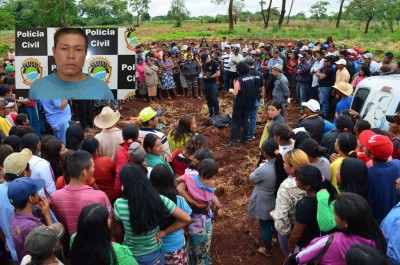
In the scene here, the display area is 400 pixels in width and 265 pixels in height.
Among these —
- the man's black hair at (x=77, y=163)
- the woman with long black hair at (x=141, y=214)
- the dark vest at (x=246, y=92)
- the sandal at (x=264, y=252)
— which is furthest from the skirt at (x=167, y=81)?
the woman with long black hair at (x=141, y=214)

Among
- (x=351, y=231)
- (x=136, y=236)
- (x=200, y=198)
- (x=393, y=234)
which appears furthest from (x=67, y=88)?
(x=393, y=234)

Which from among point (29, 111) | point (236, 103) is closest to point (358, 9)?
point (236, 103)

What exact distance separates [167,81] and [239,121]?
5.51m

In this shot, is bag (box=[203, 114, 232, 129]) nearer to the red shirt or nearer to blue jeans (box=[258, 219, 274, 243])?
blue jeans (box=[258, 219, 274, 243])

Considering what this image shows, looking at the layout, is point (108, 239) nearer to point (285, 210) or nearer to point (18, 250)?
point (18, 250)

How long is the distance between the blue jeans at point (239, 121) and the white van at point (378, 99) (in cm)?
263

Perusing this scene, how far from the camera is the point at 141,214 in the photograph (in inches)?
116

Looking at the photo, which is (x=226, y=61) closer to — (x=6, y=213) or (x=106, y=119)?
(x=106, y=119)

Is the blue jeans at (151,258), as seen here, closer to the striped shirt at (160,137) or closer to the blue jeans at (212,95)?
the striped shirt at (160,137)

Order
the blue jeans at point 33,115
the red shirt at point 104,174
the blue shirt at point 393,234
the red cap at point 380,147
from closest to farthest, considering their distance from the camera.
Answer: the blue shirt at point 393,234
the red cap at point 380,147
the red shirt at point 104,174
the blue jeans at point 33,115

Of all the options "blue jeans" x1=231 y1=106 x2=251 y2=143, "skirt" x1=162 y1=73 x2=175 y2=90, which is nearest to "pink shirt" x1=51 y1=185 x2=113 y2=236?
"blue jeans" x1=231 y1=106 x2=251 y2=143

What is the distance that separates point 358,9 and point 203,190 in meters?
39.5

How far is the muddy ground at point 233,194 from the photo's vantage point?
4949 millimetres

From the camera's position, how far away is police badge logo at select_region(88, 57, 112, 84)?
4773 millimetres
